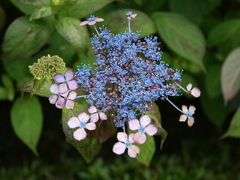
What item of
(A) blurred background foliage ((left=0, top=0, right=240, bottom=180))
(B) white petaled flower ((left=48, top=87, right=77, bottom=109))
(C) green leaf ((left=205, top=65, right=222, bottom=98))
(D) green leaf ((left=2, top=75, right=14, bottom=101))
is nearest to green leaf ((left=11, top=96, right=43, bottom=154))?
(A) blurred background foliage ((left=0, top=0, right=240, bottom=180))

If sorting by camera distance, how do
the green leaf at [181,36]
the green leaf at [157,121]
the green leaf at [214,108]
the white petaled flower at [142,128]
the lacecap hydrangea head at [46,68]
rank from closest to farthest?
the white petaled flower at [142,128]
the lacecap hydrangea head at [46,68]
the green leaf at [157,121]
the green leaf at [181,36]
the green leaf at [214,108]

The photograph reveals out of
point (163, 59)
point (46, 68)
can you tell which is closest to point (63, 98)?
point (46, 68)

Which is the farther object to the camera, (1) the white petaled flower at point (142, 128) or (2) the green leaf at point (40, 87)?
(2) the green leaf at point (40, 87)

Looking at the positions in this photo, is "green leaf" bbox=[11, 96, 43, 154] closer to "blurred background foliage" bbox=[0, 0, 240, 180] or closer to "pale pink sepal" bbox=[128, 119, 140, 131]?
"blurred background foliage" bbox=[0, 0, 240, 180]

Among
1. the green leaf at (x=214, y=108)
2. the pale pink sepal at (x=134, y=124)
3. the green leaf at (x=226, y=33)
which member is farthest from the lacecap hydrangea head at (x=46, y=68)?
the green leaf at (x=214, y=108)

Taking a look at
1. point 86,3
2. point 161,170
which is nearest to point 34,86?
point 86,3

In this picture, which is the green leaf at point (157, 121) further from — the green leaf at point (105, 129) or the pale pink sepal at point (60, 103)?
the pale pink sepal at point (60, 103)

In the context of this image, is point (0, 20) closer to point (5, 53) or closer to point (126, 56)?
point (5, 53)
